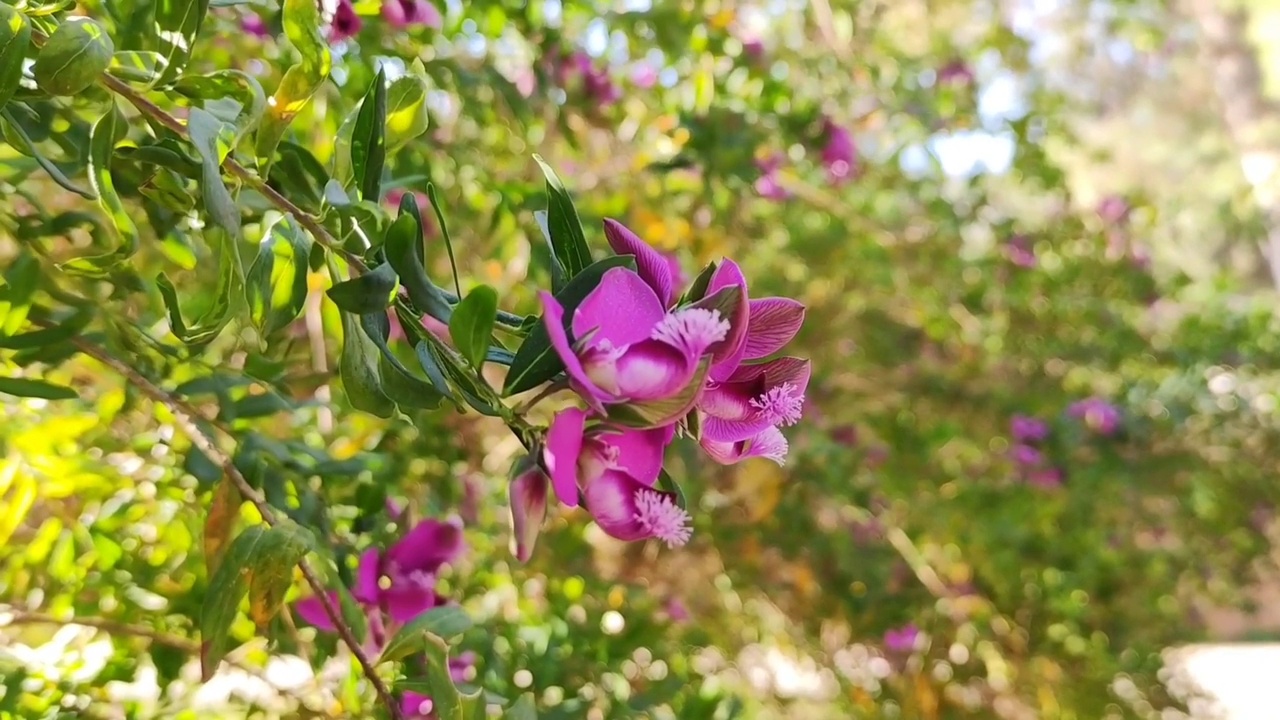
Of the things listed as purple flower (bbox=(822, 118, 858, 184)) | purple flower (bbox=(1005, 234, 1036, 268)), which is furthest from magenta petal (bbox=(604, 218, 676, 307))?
purple flower (bbox=(1005, 234, 1036, 268))

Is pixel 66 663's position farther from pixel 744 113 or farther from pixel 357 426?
pixel 744 113

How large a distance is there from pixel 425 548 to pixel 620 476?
36 cm

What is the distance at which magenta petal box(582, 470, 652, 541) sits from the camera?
0.37m

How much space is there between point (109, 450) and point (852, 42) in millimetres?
1584

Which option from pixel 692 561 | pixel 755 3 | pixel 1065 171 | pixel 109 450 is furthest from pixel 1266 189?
pixel 109 450

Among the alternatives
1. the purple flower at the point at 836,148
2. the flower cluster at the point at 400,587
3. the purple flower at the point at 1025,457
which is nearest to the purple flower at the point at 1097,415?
the purple flower at the point at 1025,457

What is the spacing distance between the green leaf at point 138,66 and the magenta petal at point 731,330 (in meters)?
0.26

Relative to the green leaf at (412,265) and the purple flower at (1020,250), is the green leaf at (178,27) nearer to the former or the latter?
the green leaf at (412,265)

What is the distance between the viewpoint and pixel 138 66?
44 cm

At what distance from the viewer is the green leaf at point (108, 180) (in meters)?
0.40

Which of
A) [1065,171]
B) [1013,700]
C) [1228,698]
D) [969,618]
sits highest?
[1065,171]

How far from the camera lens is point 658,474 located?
1.28ft

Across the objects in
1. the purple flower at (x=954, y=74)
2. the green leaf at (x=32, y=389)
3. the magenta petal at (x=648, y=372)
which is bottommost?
the purple flower at (x=954, y=74)

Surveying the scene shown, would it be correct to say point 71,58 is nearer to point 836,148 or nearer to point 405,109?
point 405,109
